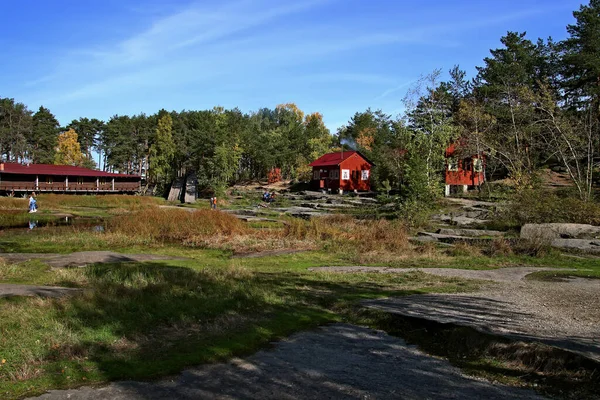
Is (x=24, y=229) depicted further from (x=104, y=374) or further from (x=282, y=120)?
(x=282, y=120)

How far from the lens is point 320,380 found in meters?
5.86

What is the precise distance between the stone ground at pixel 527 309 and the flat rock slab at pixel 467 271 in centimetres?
57

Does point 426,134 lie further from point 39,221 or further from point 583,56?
point 39,221

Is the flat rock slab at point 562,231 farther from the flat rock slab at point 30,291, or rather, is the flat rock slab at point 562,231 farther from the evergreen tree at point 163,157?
the evergreen tree at point 163,157

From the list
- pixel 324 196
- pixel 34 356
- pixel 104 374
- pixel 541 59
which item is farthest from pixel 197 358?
pixel 541 59

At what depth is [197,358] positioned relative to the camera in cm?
639

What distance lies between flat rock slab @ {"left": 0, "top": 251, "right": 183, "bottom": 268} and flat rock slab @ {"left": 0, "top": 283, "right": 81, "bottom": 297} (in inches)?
175

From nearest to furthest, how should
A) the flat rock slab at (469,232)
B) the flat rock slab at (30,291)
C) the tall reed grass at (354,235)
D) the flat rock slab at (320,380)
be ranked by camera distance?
the flat rock slab at (320,380)
the flat rock slab at (30,291)
the tall reed grass at (354,235)
the flat rock slab at (469,232)

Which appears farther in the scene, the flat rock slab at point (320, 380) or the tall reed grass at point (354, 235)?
the tall reed grass at point (354, 235)

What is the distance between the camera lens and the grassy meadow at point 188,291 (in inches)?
245

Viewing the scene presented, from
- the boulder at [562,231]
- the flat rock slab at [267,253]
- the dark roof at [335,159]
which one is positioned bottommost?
the flat rock slab at [267,253]

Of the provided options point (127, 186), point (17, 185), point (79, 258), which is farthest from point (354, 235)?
point (127, 186)

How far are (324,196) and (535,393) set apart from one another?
52.9 metres

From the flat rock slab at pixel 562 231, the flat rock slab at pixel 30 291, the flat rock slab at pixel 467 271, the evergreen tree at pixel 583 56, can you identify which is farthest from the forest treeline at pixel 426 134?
the flat rock slab at pixel 30 291
